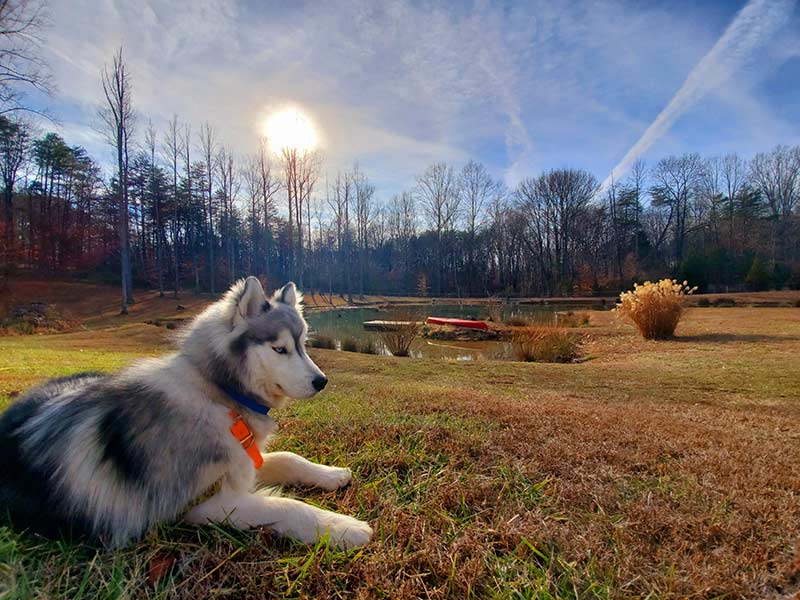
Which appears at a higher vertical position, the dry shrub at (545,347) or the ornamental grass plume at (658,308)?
the ornamental grass plume at (658,308)

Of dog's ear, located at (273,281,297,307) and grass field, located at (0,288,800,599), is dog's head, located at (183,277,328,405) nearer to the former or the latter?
dog's ear, located at (273,281,297,307)

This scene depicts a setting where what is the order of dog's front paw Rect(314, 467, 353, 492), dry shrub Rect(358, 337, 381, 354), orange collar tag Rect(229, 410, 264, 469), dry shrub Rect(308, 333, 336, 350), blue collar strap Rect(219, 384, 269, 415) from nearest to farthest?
orange collar tag Rect(229, 410, 264, 469), blue collar strap Rect(219, 384, 269, 415), dog's front paw Rect(314, 467, 353, 492), dry shrub Rect(358, 337, 381, 354), dry shrub Rect(308, 333, 336, 350)

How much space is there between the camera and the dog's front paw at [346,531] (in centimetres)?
154

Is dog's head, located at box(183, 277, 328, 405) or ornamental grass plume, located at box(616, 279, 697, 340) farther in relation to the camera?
ornamental grass plume, located at box(616, 279, 697, 340)

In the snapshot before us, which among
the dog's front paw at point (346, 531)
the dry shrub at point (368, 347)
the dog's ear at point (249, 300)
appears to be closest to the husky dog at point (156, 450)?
the dog's front paw at point (346, 531)

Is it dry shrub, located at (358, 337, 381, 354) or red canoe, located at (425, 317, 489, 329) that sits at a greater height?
red canoe, located at (425, 317, 489, 329)

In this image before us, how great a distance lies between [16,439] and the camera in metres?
1.69

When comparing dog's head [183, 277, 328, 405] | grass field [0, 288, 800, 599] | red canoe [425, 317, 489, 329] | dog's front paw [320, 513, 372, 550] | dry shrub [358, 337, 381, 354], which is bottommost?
dry shrub [358, 337, 381, 354]

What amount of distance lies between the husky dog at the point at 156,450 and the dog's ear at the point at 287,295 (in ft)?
1.52

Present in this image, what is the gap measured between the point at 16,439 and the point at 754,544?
3.09 meters

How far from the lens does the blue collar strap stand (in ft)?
6.30

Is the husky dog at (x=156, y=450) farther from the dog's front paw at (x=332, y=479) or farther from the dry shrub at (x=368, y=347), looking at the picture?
the dry shrub at (x=368, y=347)

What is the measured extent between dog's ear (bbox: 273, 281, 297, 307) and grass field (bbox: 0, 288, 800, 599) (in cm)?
67

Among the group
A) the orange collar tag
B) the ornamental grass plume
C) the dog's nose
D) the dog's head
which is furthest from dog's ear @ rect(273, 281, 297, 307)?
the ornamental grass plume
